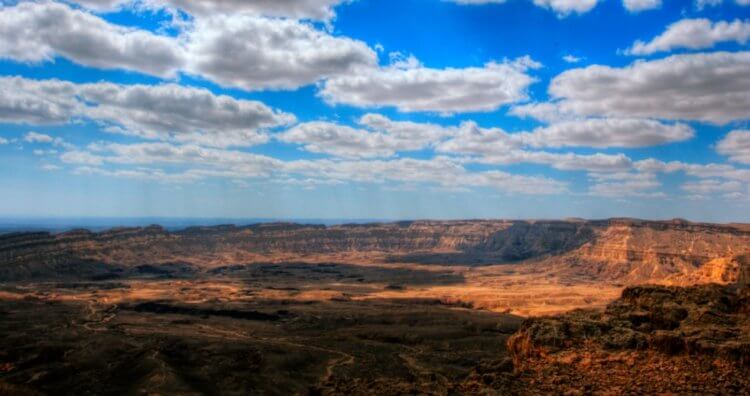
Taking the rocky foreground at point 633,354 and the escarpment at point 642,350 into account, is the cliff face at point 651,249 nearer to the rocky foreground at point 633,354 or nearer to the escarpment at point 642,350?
the escarpment at point 642,350

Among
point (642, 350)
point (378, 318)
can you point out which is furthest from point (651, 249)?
point (642, 350)

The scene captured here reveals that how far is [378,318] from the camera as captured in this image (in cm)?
7750

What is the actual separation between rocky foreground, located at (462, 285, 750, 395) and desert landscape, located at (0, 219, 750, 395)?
0.08m

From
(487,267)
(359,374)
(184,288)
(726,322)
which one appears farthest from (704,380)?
(487,267)

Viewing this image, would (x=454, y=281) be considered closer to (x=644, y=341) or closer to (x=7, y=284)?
(x=7, y=284)

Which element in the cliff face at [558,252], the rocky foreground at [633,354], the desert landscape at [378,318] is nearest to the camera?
the rocky foreground at [633,354]

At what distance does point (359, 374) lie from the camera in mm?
47156

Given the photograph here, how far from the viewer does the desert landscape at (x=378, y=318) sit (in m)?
18.6

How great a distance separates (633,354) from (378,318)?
61229mm

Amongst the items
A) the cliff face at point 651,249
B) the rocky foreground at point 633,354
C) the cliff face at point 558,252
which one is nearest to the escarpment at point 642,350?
the rocky foreground at point 633,354

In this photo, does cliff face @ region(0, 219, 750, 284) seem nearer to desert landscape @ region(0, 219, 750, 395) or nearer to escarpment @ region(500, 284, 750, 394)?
desert landscape @ region(0, 219, 750, 395)

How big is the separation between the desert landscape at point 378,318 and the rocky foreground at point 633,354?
0.08m

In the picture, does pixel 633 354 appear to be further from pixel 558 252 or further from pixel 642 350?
pixel 558 252

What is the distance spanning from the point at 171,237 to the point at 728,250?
18302 cm
